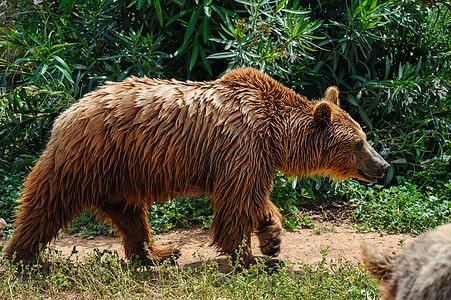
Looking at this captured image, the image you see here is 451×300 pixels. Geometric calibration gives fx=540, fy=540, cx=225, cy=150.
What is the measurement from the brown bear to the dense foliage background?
5.01ft

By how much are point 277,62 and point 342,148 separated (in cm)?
210

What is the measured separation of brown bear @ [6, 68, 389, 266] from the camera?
4793mm

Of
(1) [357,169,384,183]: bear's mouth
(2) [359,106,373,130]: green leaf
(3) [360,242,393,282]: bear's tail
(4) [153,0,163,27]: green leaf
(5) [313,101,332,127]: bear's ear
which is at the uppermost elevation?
(4) [153,0,163,27]: green leaf

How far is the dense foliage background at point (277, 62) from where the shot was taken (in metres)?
6.61

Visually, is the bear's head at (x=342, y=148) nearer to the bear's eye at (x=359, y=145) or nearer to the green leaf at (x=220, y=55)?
the bear's eye at (x=359, y=145)

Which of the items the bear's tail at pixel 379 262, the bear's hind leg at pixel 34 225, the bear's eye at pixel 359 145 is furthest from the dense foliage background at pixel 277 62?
the bear's tail at pixel 379 262

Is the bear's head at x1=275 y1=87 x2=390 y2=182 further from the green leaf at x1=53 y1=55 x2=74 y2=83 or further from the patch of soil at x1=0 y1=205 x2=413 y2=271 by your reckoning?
the green leaf at x1=53 y1=55 x2=74 y2=83

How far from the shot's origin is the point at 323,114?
5.12 metres

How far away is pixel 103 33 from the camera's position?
23.5 ft

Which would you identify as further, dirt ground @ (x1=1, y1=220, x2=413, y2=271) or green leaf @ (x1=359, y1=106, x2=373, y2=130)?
green leaf @ (x1=359, y1=106, x2=373, y2=130)

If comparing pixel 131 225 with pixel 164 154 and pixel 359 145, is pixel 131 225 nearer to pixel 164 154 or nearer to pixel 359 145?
pixel 164 154

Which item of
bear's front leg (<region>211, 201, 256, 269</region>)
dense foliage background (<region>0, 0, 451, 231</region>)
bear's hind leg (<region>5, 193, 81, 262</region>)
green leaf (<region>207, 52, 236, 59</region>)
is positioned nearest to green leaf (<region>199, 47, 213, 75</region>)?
dense foliage background (<region>0, 0, 451, 231</region>)

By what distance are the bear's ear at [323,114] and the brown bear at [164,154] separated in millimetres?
12

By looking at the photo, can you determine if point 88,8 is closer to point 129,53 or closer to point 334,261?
point 129,53
